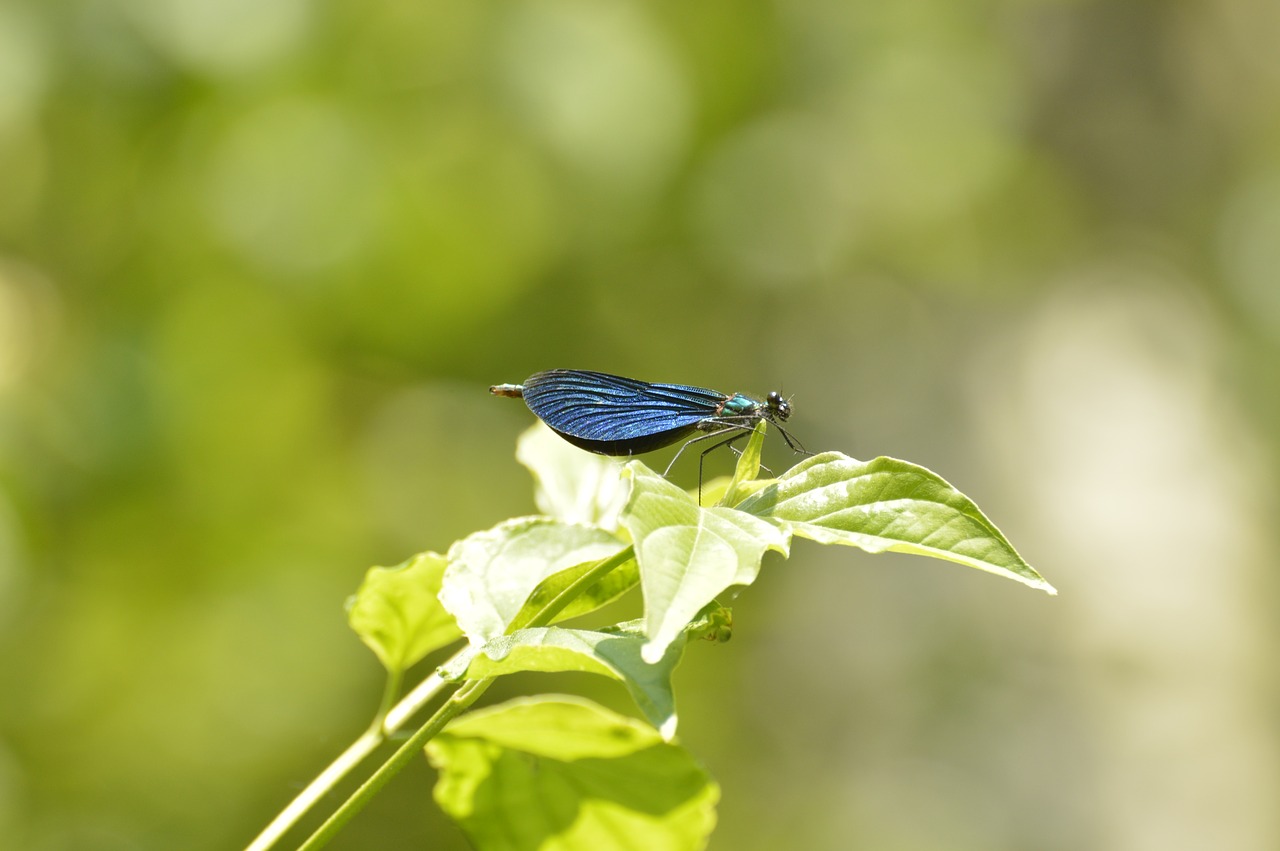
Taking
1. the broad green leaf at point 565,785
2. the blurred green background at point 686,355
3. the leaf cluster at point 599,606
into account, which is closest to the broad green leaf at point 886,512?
the leaf cluster at point 599,606

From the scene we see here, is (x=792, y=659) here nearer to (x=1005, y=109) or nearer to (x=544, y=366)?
(x=544, y=366)

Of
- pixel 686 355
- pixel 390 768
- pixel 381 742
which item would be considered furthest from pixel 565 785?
pixel 686 355

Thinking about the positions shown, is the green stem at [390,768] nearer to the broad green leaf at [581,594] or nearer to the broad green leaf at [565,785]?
the broad green leaf at [581,594]

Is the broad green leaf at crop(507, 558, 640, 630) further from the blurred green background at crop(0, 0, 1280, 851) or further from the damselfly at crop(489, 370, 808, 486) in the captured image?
the blurred green background at crop(0, 0, 1280, 851)

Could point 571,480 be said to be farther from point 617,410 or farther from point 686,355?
point 686,355

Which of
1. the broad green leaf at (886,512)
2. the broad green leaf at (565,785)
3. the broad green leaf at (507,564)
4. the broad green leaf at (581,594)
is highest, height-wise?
the broad green leaf at (507,564)

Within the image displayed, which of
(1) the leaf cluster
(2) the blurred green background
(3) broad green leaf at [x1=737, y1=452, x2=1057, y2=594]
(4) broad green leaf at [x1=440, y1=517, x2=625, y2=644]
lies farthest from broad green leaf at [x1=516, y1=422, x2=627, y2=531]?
(2) the blurred green background
